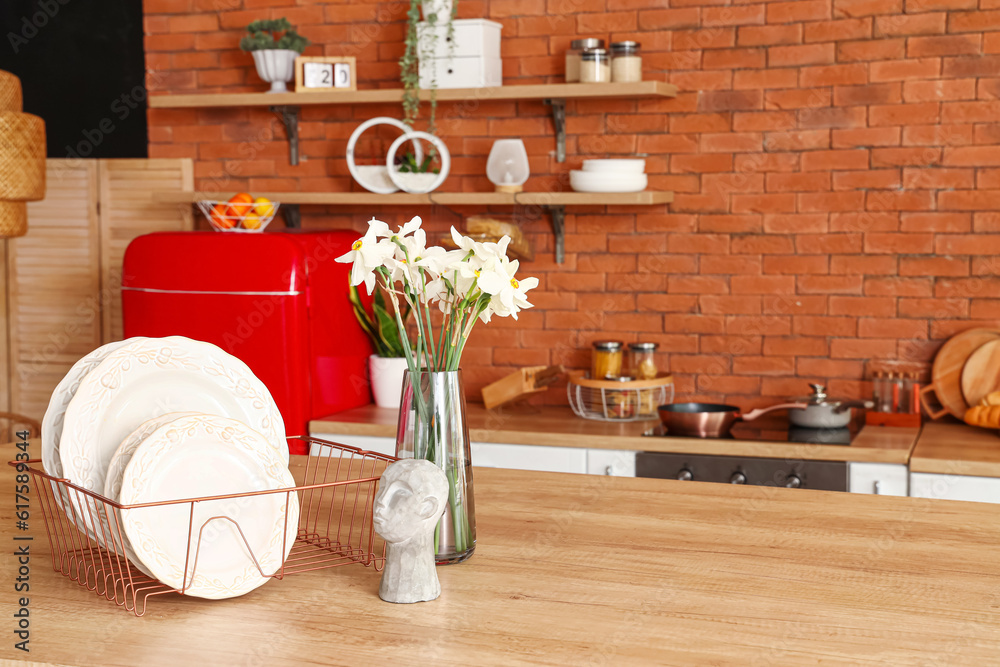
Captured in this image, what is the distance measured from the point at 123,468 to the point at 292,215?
273 centimetres

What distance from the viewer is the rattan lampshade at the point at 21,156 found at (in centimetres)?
305

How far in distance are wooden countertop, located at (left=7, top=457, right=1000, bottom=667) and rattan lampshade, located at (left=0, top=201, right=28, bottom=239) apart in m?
2.00

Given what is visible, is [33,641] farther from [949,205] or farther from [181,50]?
[181,50]

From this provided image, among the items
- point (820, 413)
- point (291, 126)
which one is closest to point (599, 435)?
point (820, 413)

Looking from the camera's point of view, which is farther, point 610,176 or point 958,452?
point 610,176

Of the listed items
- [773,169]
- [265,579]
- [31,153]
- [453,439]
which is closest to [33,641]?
[265,579]

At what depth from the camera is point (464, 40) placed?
3350 millimetres

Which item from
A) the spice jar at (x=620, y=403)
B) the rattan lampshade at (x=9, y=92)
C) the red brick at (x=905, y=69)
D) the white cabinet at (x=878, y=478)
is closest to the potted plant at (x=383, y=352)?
the spice jar at (x=620, y=403)

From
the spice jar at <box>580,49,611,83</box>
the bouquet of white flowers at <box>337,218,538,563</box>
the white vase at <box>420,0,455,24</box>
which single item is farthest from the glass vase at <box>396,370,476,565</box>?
the white vase at <box>420,0,455,24</box>

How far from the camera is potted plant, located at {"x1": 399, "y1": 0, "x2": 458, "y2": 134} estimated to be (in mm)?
3355

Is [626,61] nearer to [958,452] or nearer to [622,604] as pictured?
[958,452]

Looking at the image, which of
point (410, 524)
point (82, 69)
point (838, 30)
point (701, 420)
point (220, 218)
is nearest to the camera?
point (410, 524)

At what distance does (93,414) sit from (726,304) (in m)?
2.51

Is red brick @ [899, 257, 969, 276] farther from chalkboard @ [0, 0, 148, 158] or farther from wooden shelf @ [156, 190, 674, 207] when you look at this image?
chalkboard @ [0, 0, 148, 158]
